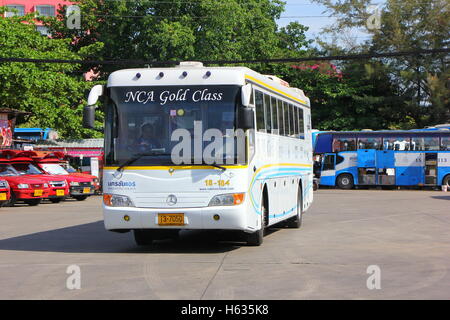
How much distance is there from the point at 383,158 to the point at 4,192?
27.2 metres

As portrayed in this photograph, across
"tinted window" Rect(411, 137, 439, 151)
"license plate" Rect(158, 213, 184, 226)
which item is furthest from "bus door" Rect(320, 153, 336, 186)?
"license plate" Rect(158, 213, 184, 226)

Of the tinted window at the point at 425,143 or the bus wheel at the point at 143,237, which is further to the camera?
the tinted window at the point at 425,143

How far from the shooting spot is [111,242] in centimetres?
1630

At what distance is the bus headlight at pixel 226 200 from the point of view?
1380 centimetres

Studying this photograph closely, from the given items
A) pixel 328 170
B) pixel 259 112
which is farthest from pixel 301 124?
pixel 328 170

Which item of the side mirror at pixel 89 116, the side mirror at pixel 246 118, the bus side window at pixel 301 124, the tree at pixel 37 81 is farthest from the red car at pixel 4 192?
the side mirror at pixel 246 118

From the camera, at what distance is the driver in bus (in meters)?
14.0

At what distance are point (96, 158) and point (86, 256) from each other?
3241 cm

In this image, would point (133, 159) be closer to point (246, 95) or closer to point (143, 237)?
point (143, 237)

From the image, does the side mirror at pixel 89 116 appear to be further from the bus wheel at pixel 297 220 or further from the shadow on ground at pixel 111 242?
the bus wheel at pixel 297 220

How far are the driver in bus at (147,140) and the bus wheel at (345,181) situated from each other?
3929 centimetres
